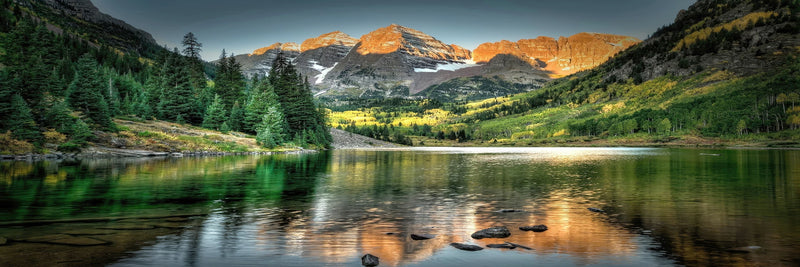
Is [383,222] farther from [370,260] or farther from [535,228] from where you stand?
[370,260]

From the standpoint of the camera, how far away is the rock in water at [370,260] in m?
15.3

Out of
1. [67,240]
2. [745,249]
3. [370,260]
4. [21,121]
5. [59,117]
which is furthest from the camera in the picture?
[59,117]

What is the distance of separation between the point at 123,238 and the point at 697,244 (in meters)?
25.1

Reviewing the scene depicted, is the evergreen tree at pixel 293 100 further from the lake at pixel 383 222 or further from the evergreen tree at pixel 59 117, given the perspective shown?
the lake at pixel 383 222

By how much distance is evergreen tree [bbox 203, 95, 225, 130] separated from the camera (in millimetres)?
111125

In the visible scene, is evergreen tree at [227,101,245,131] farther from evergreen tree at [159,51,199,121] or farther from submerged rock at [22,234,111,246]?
submerged rock at [22,234,111,246]

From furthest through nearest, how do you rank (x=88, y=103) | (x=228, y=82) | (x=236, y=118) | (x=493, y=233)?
(x=228, y=82) → (x=236, y=118) → (x=88, y=103) → (x=493, y=233)

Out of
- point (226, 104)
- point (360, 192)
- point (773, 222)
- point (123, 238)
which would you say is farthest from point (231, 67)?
point (773, 222)

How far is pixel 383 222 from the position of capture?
24.2 metres

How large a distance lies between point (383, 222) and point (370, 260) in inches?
350

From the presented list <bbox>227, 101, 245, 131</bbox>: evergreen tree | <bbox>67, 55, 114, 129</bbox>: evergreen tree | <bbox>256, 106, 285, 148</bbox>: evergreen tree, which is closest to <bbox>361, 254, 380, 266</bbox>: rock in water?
<bbox>67, 55, 114, 129</bbox>: evergreen tree

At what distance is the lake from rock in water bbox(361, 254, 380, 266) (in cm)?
Result: 47

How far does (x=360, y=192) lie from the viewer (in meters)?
38.7

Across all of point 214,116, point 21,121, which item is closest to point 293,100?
point 214,116
